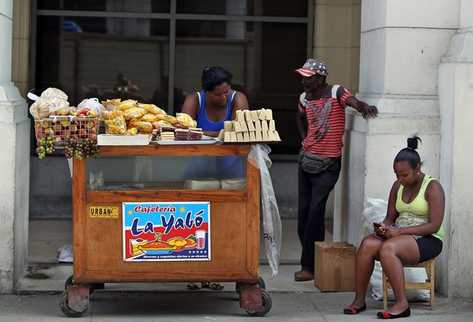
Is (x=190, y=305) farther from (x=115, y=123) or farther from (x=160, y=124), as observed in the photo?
(x=115, y=123)

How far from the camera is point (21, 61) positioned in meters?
11.9

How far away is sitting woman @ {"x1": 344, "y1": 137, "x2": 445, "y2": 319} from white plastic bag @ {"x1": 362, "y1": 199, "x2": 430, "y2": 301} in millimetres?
425

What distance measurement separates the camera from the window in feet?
39.5

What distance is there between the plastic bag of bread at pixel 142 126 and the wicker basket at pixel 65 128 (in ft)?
1.04

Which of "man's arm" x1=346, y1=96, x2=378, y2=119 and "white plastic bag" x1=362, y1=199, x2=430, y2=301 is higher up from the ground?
"man's arm" x1=346, y1=96, x2=378, y2=119

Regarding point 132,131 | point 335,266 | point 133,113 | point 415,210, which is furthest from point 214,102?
point 415,210

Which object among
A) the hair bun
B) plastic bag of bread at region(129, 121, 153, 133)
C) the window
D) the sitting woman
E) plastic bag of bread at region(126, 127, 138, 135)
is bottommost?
the sitting woman

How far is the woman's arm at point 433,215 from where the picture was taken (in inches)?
299

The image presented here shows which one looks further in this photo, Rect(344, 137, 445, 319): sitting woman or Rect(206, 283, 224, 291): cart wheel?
Rect(206, 283, 224, 291): cart wheel

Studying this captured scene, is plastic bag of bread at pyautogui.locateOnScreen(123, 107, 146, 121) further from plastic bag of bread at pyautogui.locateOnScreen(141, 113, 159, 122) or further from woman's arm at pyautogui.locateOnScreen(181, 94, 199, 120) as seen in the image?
woman's arm at pyautogui.locateOnScreen(181, 94, 199, 120)

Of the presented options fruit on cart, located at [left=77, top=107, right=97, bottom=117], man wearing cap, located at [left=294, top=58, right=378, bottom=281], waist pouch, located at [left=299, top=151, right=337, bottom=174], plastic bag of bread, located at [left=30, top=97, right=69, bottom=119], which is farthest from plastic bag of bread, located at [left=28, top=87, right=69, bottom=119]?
waist pouch, located at [left=299, top=151, right=337, bottom=174]

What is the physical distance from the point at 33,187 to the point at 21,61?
1434 mm

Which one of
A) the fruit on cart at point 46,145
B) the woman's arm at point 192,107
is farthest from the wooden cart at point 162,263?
the woman's arm at point 192,107

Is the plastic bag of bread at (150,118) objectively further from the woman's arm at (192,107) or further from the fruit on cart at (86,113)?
the woman's arm at (192,107)
